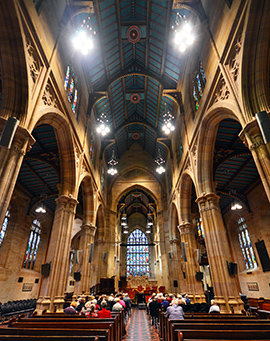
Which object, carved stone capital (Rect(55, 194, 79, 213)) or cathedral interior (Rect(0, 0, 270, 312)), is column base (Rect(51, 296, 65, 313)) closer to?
cathedral interior (Rect(0, 0, 270, 312))

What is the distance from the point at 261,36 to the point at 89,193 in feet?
38.2

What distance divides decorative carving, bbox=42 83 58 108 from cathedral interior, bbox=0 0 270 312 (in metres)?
0.07

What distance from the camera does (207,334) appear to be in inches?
125

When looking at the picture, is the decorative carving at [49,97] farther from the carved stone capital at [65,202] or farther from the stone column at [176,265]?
the stone column at [176,265]

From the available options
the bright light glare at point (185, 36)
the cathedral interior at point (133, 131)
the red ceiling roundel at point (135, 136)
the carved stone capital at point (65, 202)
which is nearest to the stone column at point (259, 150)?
the cathedral interior at point (133, 131)

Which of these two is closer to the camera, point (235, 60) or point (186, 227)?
point (235, 60)

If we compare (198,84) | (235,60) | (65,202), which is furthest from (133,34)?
(65,202)

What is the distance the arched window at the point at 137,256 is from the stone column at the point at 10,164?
29691mm

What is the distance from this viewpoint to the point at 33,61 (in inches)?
259

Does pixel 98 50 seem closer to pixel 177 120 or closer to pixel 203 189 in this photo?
pixel 177 120

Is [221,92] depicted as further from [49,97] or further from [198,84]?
[49,97]

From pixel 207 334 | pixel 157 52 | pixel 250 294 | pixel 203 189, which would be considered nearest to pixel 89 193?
pixel 203 189

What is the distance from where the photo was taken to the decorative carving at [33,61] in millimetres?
6293

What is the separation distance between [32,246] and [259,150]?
16890 mm
